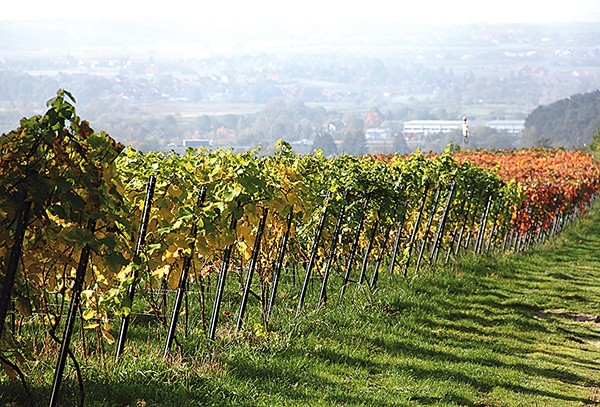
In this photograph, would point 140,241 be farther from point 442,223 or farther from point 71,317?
point 442,223

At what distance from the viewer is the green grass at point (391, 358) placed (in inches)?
209

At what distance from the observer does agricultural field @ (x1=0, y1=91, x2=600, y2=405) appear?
4004mm

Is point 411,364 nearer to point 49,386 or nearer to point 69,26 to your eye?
point 49,386

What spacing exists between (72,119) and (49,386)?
1.65 m

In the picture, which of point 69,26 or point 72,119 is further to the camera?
point 69,26

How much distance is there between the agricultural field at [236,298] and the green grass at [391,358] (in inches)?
0.9

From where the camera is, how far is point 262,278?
26.5ft

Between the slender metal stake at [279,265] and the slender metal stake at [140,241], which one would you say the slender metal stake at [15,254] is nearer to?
the slender metal stake at [140,241]

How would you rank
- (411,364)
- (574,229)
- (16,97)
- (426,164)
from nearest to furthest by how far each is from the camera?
(411,364) < (426,164) < (574,229) < (16,97)

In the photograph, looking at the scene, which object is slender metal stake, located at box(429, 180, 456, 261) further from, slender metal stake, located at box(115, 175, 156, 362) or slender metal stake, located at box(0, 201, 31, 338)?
slender metal stake, located at box(0, 201, 31, 338)

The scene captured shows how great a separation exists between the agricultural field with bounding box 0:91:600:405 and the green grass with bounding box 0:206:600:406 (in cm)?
2

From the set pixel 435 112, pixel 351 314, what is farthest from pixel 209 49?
pixel 351 314

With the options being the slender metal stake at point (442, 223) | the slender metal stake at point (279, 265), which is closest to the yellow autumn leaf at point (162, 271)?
the slender metal stake at point (279, 265)

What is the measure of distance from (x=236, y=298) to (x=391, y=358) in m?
1.87
